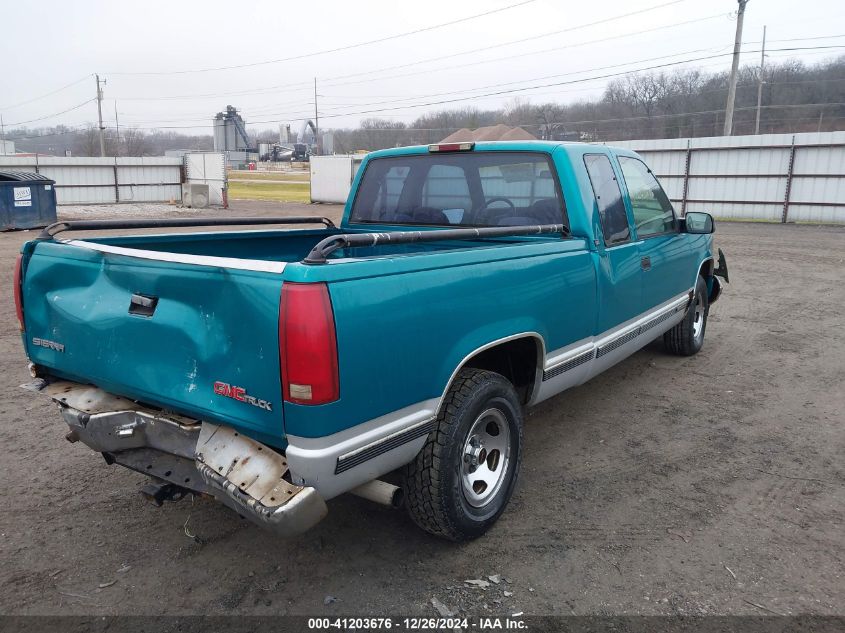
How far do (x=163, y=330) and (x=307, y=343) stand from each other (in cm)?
78

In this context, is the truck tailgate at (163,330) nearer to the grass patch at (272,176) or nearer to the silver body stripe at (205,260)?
the silver body stripe at (205,260)

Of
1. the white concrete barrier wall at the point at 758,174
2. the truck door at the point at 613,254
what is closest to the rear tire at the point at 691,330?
the truck door at the point at 613,254

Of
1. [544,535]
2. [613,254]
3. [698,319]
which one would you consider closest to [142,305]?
[544,535]

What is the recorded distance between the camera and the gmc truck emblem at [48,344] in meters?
3.18

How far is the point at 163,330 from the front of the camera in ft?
8.95

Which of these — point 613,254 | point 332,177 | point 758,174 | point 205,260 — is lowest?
point 613,254

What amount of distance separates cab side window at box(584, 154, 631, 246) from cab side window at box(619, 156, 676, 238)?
0.22 m

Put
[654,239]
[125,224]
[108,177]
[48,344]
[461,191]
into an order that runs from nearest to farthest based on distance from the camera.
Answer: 1. [48,344]
2. [125,224]
3. [461,191]
4. [654,239]
5. [108,177]

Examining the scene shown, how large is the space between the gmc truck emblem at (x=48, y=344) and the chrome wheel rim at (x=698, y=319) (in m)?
5.43

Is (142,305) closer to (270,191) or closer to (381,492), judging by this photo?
(381,492)

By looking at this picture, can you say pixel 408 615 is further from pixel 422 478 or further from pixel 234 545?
pixel 234 545

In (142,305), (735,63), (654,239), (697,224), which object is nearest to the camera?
(142,305)

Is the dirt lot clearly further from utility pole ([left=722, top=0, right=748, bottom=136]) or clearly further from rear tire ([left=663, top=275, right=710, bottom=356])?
utility pole ([left=722, top=0, right=748, bottom=136])

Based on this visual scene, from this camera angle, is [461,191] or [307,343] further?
[461,191]
